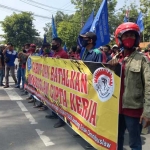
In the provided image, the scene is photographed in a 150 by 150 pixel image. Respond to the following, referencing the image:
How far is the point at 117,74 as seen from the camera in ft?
10.0

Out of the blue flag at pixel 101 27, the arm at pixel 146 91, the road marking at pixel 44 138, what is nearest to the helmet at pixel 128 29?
the arm at pixel 146 91

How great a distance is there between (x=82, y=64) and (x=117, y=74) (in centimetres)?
105

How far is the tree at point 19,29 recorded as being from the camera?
142 feet

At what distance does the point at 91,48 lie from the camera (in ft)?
14.3

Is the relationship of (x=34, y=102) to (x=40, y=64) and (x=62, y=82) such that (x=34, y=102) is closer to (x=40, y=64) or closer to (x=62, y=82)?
(x=40, y=64)

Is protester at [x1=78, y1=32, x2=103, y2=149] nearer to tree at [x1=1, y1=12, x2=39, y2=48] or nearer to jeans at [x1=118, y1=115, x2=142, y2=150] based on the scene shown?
jeans at [x1=118, y1=115, x2=142, y2=150]

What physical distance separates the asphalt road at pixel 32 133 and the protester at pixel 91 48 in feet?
4.60

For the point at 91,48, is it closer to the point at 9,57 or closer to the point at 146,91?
the point at 146,91

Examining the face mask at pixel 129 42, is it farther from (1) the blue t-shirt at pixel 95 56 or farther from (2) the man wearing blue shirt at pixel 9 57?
(2) the man wearing blue shirt at pixel 9 57

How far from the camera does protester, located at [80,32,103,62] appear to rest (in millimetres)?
4161

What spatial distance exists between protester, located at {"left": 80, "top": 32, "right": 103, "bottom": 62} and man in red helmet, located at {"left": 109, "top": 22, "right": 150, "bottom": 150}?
1.14 meters

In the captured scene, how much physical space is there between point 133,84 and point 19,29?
42220mm

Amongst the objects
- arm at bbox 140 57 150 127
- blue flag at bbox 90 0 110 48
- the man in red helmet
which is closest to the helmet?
the man in red helmet

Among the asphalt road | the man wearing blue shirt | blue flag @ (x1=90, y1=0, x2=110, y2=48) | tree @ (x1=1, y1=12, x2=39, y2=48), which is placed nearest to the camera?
the asphalt road
